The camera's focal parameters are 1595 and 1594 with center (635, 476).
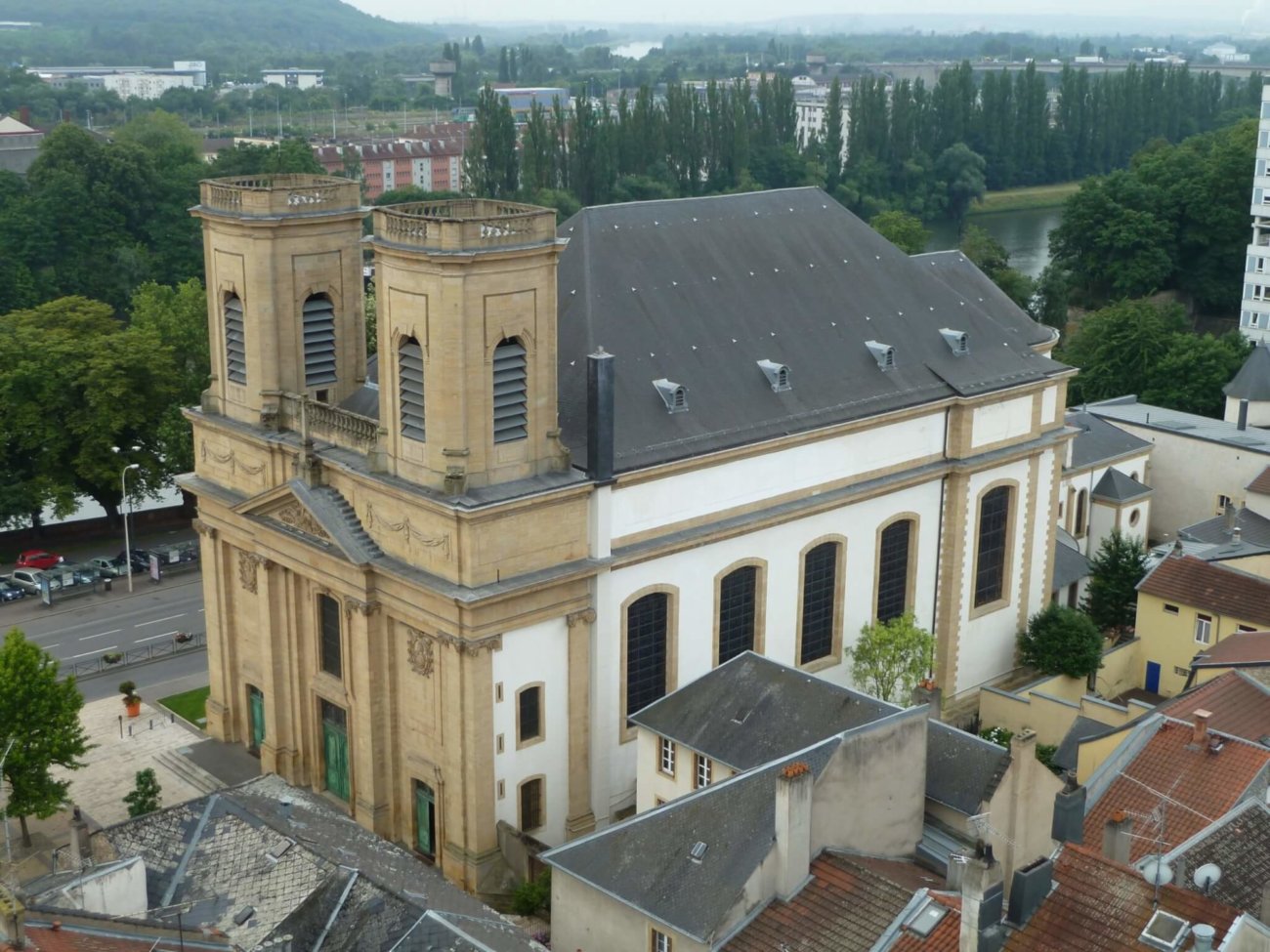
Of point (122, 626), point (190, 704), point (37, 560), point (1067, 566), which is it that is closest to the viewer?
point (190, 704)

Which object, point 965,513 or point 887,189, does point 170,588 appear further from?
point 887,189

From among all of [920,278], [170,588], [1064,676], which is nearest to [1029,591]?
[1064,676]

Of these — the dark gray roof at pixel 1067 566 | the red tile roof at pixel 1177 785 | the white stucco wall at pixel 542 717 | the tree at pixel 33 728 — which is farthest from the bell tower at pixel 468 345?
the dark gray roof at pixel 1067 566

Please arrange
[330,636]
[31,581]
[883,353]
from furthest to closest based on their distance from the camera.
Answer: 1. [31,581]
2. [883,353]
3. [330,636]

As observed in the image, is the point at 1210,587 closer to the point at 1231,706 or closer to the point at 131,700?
the point at 1231,706

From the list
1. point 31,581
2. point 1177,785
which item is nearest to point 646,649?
point 1177,785

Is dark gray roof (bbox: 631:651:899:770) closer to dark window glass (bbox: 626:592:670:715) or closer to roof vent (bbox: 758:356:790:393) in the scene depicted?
dark window glass (bbox: 626:592:670:715)

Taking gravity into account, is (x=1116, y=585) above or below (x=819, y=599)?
below
